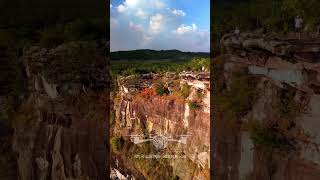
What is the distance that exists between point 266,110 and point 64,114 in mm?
1886

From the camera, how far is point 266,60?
420 centimetres

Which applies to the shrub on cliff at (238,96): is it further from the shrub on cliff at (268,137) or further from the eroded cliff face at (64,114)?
the eroded cliff face at (64,114)

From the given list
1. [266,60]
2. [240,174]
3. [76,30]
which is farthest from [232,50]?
[76,30]

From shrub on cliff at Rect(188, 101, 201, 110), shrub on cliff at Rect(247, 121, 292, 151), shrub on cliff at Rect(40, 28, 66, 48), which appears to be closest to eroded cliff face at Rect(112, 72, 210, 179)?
shrub on cliff at Rect(188, 101, 201, 110)

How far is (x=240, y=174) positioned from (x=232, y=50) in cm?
113

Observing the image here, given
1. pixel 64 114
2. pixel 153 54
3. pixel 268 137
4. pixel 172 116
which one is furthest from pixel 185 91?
pixel 64 114

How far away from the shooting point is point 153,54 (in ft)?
15.1

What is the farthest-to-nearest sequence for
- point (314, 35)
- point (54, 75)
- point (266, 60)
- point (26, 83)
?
point (26, 83) → point (54, 75) → point (266, 60) → point (314, 35)

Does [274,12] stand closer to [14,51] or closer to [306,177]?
[306,177]

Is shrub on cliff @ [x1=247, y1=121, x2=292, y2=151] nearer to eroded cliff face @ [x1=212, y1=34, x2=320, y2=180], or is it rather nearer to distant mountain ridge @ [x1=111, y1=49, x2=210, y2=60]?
eroded cliff face @ [x1=212, y1=34, x2=320, y2=180]

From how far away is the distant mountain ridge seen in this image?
449 cm

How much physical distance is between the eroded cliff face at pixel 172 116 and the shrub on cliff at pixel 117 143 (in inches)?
1.8

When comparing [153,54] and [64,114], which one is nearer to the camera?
[153,54]

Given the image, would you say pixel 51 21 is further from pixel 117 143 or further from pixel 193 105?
pixel 193 105
